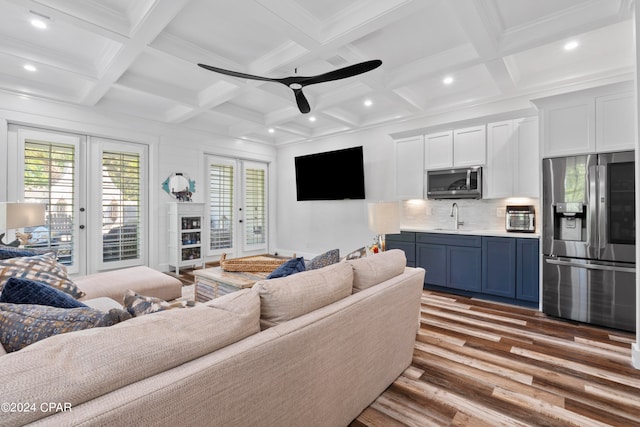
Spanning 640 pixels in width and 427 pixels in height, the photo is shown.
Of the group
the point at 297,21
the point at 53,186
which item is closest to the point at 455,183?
the point at 297,21

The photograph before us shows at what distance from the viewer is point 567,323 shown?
317 cm

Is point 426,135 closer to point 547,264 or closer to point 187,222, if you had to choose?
point 547,264

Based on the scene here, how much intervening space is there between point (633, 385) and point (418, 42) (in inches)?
130

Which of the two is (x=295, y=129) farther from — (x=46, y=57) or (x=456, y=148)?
(x=46, y=57)

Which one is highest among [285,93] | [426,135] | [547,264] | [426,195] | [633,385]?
[285,93]

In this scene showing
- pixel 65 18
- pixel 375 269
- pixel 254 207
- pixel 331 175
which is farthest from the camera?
pixel 254 207

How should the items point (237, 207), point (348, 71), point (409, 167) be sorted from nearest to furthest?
point (348, 71)
point (409, 167)
point (237, 207)

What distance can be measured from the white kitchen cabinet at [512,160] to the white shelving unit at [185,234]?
4.76 metres

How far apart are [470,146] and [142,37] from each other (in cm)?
404

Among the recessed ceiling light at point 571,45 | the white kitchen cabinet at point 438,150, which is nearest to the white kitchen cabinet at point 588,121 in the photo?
the recessed ceiling light at point 571,45

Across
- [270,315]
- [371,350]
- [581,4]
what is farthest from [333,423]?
[581,4]

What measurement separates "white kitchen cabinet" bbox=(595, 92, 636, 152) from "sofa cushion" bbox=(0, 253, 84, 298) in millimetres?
4828

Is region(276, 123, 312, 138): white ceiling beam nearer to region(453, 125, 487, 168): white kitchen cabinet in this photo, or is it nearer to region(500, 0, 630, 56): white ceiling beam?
region(453, 125, 487, 168): white kitchen cabinet

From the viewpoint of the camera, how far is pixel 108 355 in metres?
0.83
